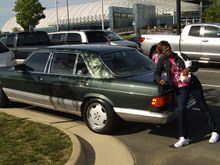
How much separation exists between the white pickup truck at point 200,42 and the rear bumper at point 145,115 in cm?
989

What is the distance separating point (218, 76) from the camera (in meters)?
14.3

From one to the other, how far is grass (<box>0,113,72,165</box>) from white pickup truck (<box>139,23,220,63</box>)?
9926mm

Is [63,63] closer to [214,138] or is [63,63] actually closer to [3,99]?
[3,99]

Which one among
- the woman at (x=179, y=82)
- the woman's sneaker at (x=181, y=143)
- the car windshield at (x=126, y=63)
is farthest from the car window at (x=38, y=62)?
the woman's sneaker at (x=181, y=143)

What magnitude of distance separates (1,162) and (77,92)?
222 centimetres

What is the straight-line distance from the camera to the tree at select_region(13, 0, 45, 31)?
6309cm

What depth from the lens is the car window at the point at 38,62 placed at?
8586 millimetres

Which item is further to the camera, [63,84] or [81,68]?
[63,84]

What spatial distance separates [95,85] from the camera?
7.40 m

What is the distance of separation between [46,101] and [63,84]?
70 centimetres

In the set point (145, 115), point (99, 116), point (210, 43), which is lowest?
point (99, 116)

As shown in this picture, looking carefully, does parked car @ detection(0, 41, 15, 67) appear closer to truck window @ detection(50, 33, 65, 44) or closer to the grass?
the grass

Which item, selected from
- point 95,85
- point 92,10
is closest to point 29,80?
point 95,85

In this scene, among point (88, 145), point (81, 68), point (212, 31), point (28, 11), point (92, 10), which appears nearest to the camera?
point (88, 145)
